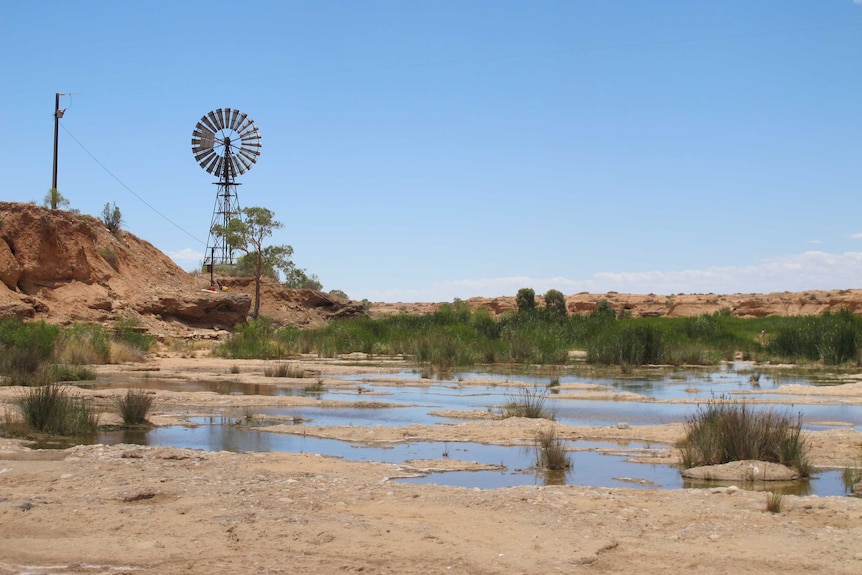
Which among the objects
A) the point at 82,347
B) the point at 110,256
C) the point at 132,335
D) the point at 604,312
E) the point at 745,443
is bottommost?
the point at 745,443

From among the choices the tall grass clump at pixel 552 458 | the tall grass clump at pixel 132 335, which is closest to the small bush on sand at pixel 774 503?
the tall grass clump at pixel 552 458

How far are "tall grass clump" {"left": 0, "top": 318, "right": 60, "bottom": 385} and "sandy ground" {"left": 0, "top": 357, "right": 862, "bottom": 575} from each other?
32.5ft

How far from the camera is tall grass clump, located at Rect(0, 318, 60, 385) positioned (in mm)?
20520

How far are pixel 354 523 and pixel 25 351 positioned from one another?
17918mm

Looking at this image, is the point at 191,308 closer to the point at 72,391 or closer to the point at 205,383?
the point at 205,383

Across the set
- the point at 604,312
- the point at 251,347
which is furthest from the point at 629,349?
the point at 604,312

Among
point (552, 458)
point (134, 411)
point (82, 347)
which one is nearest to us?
point (552, 458)

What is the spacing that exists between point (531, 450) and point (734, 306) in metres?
74.1

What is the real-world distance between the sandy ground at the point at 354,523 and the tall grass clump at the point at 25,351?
991cm

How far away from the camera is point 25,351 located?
23.2 meters

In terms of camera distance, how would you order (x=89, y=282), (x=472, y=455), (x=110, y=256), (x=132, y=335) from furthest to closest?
(x=110, y=256), (x=89, y=282), (x=132, y=335), (x=472, y=455)

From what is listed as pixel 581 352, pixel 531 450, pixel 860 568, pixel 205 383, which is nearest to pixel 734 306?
pixel 581 352

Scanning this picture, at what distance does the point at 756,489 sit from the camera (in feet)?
33.1

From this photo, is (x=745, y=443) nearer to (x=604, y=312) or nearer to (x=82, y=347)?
(x=82, y=347)
